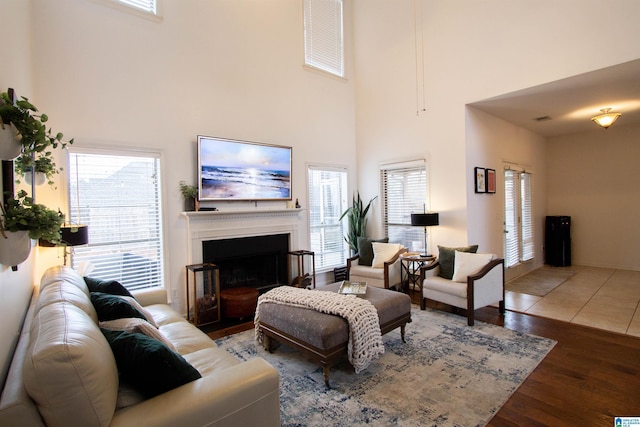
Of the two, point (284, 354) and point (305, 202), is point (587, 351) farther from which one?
point (305, 202)

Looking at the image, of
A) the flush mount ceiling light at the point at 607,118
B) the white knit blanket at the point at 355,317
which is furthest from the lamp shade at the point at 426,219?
the flush mount ceiling light at the point at 607,118

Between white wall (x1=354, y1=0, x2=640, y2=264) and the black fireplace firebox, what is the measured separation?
81.2 inches

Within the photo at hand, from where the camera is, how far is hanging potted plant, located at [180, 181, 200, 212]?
4.16 metres

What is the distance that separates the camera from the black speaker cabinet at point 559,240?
6.96m

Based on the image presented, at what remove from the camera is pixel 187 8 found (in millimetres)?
4238

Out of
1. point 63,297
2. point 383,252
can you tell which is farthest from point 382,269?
point 63,297

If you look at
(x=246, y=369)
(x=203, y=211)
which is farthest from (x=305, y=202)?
(x=246, y=369)

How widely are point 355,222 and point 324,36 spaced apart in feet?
11.4

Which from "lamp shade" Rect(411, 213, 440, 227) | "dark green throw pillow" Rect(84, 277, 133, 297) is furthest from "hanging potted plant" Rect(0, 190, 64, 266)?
"lamp shade" Rect(411, 213, 440, 227)

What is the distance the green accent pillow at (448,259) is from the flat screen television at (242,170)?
2493 mm

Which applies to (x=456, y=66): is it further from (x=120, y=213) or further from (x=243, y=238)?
(x=120, y=213)

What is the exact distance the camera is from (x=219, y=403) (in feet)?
4.72

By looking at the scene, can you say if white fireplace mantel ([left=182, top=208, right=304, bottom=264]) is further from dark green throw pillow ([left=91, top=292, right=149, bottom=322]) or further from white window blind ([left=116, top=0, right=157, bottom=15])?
white window blind ([left=116, top=0, right=157, bottom=15])

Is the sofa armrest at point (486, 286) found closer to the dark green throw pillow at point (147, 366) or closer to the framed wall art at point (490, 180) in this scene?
the framed wall art at point (490, 180)
